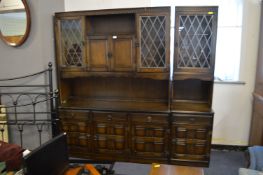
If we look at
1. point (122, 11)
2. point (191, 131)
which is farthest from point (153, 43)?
point (191, 131)

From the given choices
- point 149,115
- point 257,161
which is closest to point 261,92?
point 257,161

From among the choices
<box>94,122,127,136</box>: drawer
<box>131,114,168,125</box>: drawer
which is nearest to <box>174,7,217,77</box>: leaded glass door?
<box>131,114,168,125</box>: drawer

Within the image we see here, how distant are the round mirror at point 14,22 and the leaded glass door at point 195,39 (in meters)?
1.77

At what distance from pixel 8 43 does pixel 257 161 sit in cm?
292

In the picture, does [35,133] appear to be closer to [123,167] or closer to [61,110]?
[61,110]

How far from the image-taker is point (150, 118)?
253cm

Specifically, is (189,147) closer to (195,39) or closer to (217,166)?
(217,166)

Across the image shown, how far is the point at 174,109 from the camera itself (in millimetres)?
2555

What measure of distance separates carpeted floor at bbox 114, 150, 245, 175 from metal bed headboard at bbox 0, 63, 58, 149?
959mm

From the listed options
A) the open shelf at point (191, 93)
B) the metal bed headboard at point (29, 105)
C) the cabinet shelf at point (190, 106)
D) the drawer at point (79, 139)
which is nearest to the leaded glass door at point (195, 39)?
the open shelf at point (191, 93)

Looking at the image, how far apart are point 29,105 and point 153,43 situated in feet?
5.53

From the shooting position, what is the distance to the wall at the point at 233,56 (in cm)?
271

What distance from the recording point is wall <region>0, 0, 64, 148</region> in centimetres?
249

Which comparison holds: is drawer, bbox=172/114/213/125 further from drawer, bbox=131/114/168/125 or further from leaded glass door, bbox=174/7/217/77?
leaded glass door, bbox=174/7/217/77
